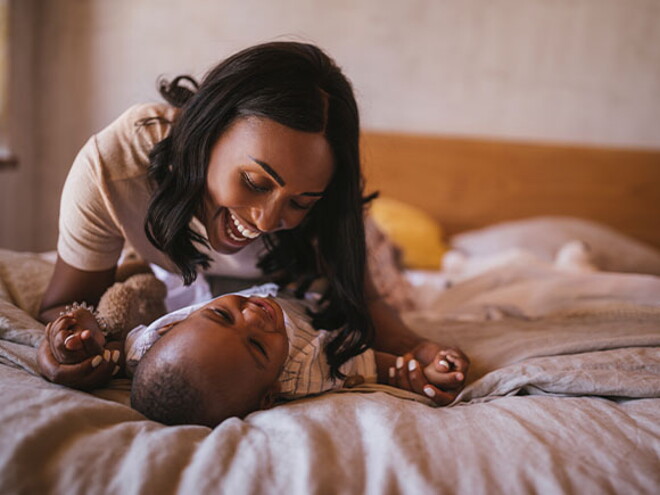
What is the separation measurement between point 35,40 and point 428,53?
188cm

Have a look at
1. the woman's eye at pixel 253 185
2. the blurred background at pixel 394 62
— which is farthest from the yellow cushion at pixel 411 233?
the woman's eye at pixel 253 185

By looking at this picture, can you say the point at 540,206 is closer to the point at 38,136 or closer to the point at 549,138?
the point at 549,138

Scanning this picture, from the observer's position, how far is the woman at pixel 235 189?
993mm

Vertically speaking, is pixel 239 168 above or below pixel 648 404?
above

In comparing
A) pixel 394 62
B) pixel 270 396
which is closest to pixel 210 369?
pixel 270 396

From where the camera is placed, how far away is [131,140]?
1.13 metres

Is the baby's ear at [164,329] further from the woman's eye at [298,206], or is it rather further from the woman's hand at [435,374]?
the woman's hand at [435,374]

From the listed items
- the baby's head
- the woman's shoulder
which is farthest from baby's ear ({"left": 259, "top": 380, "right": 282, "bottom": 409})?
the woman's shoulder

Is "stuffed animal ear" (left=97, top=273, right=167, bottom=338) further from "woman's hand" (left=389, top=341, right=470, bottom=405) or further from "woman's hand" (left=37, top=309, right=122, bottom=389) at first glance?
"woman's hand" (left=389, top=341, right=470, bottom=405)

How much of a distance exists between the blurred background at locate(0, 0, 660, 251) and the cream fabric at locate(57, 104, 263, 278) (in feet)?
5.59

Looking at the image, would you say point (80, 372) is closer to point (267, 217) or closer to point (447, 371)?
point (267, 217)

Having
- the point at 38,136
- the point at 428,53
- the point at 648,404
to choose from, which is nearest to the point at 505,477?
the point at 648,404

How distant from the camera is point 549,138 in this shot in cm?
282

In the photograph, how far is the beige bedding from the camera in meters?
0.68
